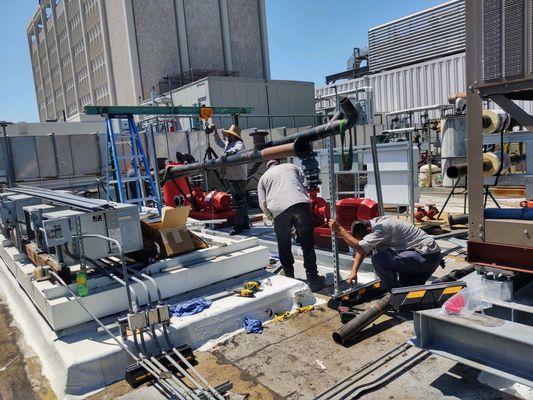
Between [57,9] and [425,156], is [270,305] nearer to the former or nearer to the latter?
[425,156]

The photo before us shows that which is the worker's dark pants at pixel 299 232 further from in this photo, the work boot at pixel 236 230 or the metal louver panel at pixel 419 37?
the metal louver panel at pixel 419 37

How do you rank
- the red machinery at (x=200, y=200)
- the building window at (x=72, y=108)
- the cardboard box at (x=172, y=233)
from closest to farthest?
the cardboard box at (x=172, y=233) < the red machinery at (x=200, y=200) < the building window at (x=72, y=108)

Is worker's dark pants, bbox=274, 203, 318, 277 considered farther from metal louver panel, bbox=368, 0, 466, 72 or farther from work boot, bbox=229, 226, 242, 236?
metal louver panel, bbox=368, 0, 466, 72

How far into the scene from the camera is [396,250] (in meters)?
4.20

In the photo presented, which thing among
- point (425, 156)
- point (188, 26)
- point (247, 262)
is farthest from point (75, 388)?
point (188, 26)

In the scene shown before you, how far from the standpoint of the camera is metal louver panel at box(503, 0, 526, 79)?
2.62m

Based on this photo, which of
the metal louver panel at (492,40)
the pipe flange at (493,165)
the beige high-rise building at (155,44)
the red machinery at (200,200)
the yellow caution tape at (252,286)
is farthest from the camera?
the beige high-rise building at (155,44)

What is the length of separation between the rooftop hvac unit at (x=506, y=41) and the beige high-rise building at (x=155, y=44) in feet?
75.3

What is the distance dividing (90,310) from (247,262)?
182 centimetres

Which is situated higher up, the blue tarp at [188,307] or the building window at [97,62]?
the building window at [97,62]

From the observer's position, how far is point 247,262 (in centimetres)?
488

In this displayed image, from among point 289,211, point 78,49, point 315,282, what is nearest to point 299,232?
point 289,211

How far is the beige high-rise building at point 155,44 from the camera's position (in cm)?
2427

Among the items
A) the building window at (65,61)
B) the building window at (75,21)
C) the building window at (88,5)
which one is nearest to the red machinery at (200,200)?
the building window at (88,5)
